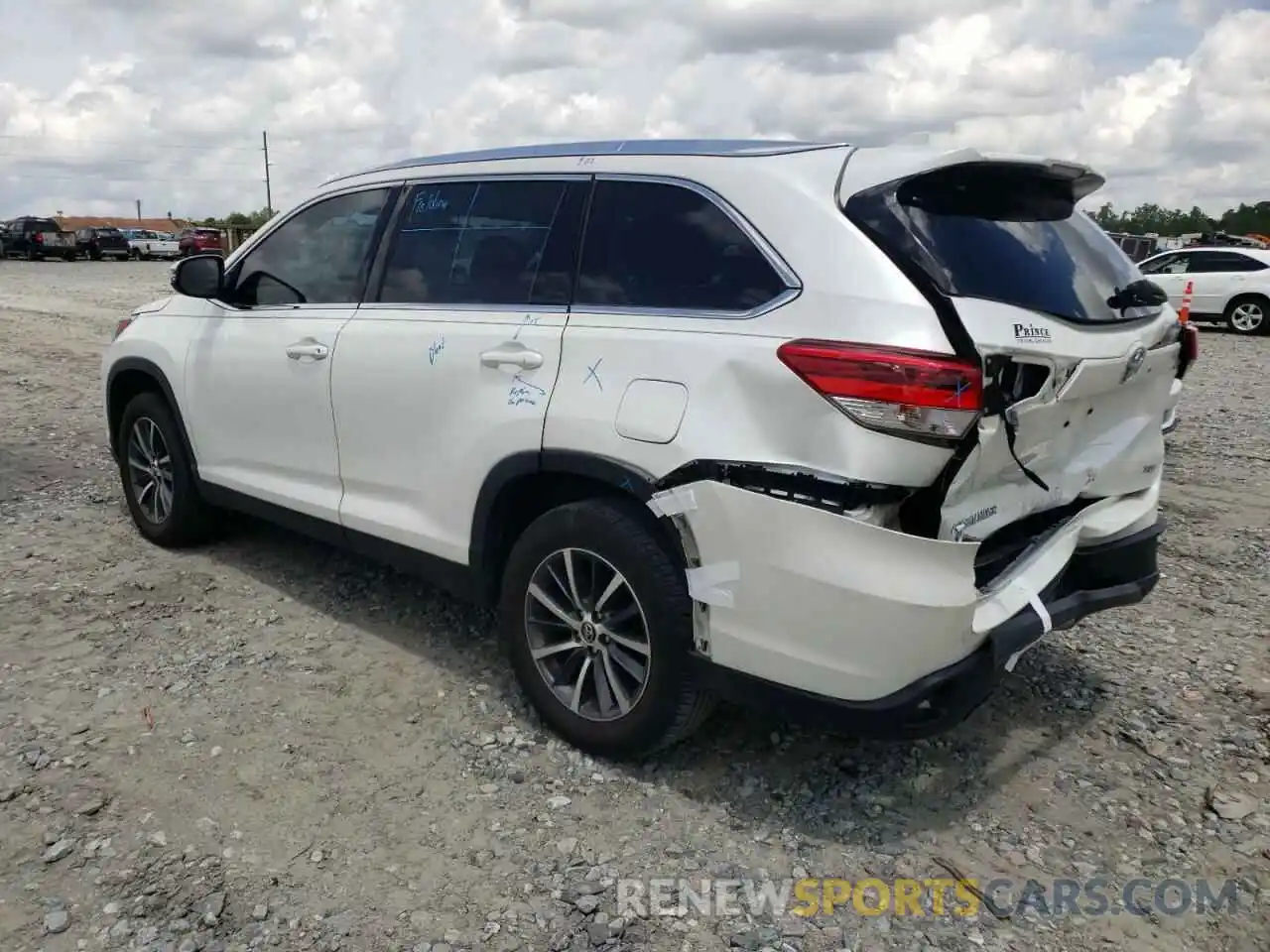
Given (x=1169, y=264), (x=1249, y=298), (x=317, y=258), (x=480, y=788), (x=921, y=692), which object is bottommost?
(x=480, y=788)

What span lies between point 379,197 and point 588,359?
1548 mm

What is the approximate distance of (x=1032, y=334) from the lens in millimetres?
2762

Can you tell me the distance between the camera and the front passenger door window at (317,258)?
4.14m

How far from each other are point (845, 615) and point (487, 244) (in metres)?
1.92

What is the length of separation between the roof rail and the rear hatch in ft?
0.97

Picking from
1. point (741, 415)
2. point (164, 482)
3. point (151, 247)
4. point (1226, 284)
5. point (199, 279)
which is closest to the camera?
point (741, 415)

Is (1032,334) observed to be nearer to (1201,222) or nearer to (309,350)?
(309,350)

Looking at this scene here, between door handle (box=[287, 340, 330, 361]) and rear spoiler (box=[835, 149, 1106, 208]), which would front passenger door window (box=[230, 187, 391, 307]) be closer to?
door handle (box=[287, 340, 330, 361])

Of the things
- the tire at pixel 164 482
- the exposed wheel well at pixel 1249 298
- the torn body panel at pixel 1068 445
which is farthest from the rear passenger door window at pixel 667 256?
the exposed wheel well at pixel 1249 298

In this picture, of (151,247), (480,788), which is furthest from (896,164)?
(151,247)

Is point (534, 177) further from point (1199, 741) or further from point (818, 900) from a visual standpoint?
point (1199, 741)

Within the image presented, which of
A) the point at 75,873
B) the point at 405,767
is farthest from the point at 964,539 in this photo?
the point at 75,873

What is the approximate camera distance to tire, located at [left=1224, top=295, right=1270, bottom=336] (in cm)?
1747

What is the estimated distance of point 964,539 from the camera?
2.78 m
